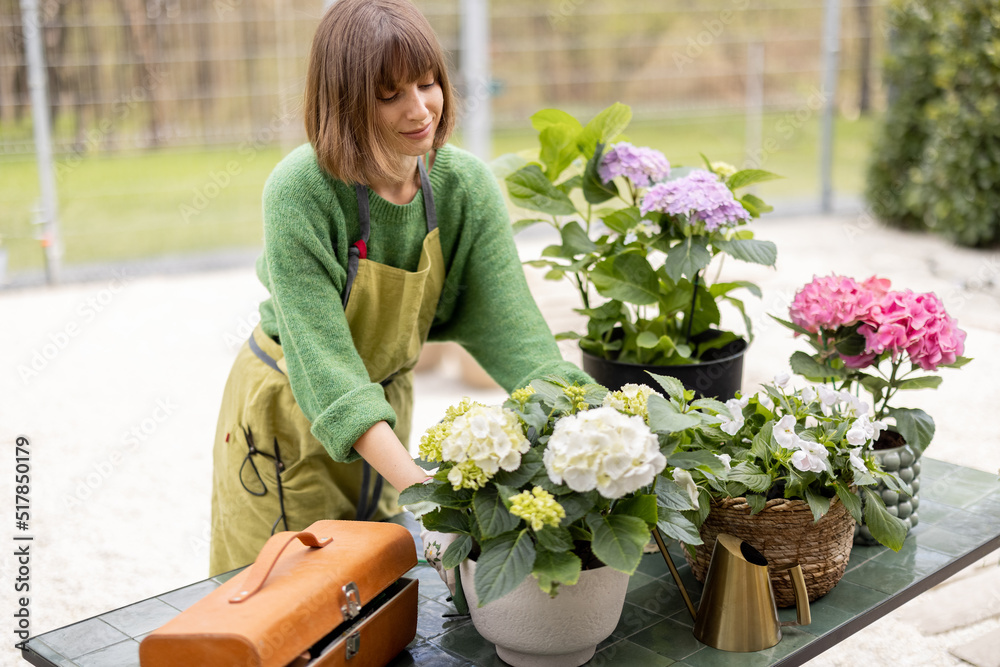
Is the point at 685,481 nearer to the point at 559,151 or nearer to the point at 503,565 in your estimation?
the point at 503,565

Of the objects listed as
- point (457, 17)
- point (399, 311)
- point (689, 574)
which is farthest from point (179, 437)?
point (457, 17)

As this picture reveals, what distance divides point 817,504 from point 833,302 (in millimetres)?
403

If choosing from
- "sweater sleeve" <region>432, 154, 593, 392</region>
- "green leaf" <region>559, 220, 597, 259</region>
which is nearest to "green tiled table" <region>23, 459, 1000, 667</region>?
"sweater sleeve" <region>432, 154, 593, 392</region>

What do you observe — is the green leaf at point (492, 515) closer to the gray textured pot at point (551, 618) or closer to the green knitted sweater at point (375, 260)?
the gray textured pot at point (551, 618)

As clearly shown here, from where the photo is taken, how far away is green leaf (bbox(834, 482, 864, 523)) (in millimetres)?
1239

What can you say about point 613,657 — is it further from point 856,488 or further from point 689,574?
point 856,488

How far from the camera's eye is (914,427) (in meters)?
1.49

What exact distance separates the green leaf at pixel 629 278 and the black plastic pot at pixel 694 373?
12cm

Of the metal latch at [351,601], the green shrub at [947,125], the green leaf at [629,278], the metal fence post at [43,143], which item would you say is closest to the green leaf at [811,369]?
the green leaf at [629,278]

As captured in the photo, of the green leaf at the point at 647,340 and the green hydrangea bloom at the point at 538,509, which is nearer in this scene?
the green hydrangea bloom at the point at 538,509

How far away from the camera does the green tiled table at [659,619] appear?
3.81 feet

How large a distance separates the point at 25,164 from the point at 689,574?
19.1ft
